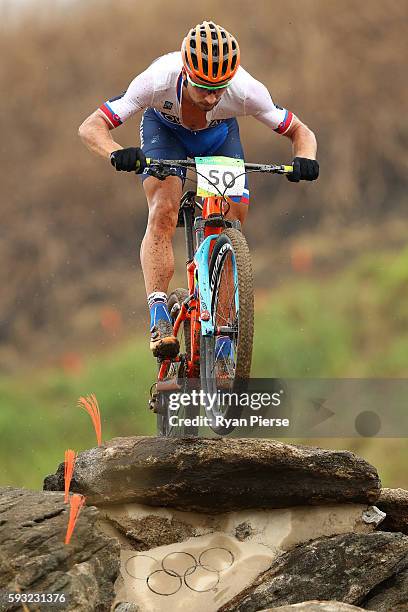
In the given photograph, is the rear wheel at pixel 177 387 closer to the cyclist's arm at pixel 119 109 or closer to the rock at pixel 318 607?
the cyclist's arm at pixel 119 109

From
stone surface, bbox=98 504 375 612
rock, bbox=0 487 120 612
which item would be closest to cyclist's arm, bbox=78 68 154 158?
rock, bbox=0 487 120 612

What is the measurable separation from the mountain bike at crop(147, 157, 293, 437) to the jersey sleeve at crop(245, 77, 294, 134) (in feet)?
2.52

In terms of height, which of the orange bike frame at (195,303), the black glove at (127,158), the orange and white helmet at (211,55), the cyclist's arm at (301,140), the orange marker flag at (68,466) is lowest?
the orange marker flag at (68,466)

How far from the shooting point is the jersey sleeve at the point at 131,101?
301 inches

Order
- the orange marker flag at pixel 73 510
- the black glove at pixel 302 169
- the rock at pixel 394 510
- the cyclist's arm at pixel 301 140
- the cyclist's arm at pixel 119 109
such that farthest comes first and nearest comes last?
the rock at pixel 394 510 → the cyclist's arm at pixel 301 140 → the cyclist's arm at pixel 119 109 → the black glove at pixel 302 169 → the orange marker flag at pixel 73 510

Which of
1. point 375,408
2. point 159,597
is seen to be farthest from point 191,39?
point 375,408

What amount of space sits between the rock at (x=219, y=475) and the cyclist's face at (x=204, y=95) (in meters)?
2.64

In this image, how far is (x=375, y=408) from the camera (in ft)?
51.7

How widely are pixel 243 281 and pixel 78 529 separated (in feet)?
6.63

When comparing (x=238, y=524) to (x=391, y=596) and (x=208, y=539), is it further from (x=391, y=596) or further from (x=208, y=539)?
(x=391, y=596)

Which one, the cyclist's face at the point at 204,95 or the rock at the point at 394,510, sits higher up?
the cyclist's face at the point at 204,95

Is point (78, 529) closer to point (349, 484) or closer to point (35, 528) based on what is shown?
point (35, 528)

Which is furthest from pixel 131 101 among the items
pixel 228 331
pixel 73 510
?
pixel 73 510

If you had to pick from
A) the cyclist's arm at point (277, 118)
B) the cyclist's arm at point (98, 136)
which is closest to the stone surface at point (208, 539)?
the cyclist's arm at point (98, 136)
